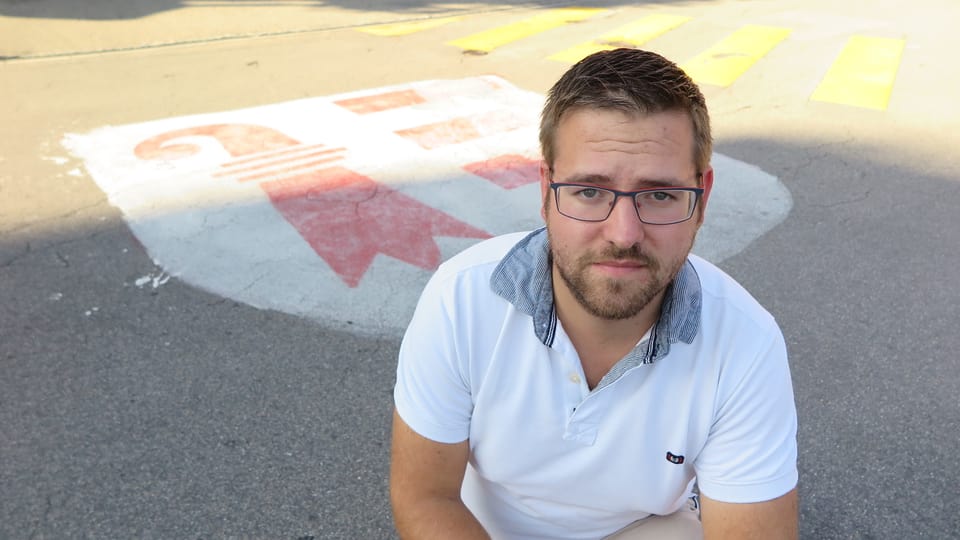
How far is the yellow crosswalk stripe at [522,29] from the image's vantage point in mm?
10367

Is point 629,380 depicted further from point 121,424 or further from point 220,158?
point 220,158

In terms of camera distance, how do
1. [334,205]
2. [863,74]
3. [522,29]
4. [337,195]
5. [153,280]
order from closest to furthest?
[153,280] → [334,205] → [337,195] → [863,74] → [522,29]

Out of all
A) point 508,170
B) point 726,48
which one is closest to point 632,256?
point 508,170

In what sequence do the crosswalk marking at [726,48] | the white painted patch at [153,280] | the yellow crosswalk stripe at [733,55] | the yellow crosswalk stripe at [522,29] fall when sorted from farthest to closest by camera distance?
1. the yellow crosswalk stripe at [522,29]
2. the yellow crosswalk stripe at [733,55]
3. the crosswalk marking at [726,48]
4. the white painted patch at [153,280]

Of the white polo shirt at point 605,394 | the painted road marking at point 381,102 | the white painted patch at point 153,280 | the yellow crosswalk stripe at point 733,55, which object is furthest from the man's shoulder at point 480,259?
the yellow crosswalk stripe at point 733,55

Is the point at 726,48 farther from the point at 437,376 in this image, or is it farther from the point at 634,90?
the point at 437,376

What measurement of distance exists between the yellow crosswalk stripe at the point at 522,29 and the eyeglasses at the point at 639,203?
825 cm

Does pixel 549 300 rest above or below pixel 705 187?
below

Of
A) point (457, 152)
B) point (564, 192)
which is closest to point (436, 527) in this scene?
point (564, 192)

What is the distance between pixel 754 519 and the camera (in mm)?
2059

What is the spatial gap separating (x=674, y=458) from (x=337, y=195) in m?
4.09

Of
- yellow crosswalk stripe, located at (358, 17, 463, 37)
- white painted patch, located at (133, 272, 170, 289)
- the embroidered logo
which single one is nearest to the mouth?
the embroidered logo

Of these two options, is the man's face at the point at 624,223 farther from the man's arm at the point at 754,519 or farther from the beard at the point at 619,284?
the man's arm at the point at 754,519

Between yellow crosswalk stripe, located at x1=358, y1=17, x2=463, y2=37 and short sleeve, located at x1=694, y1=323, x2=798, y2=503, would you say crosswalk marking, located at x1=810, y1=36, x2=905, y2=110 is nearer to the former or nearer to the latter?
yellow crosswalk stripe, located at x1=358, y1=17, x2=463, y2=37
